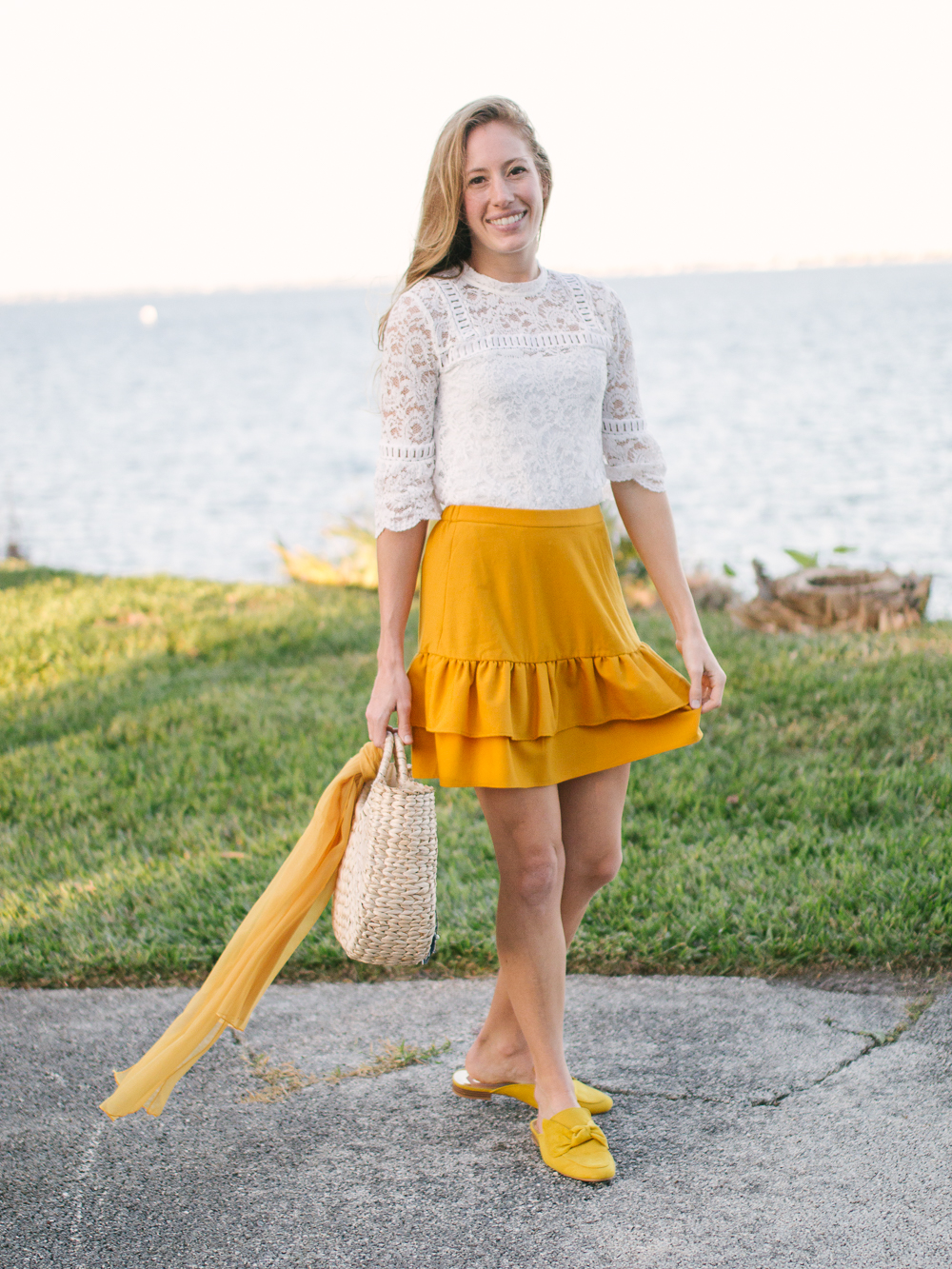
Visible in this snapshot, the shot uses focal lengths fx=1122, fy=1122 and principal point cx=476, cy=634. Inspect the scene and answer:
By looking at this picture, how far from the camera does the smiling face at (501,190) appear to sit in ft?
7.87

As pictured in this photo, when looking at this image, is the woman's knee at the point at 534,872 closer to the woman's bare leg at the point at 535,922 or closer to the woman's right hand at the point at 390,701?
the woman's bare leg at the point at 535,922

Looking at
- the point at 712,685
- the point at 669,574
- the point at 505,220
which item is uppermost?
the point at 505,220

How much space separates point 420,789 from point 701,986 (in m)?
1.28

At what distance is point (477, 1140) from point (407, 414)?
164 cm

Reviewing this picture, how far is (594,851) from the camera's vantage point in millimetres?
2592

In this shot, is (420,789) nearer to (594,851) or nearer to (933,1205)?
(594,851)

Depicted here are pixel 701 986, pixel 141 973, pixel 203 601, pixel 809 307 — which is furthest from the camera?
pixel 809 307

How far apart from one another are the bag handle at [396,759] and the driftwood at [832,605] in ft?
15.5

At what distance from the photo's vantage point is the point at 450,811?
450cm

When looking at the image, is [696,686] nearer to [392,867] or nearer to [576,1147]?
[392,867]

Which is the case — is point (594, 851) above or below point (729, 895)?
above

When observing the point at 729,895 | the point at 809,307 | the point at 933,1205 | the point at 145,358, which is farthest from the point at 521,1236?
the point at 809,307

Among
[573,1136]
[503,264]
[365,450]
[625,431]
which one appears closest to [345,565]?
[625,431]

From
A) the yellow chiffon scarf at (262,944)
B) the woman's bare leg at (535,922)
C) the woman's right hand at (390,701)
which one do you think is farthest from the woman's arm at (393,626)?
the woman's bare leg at (535,922)
